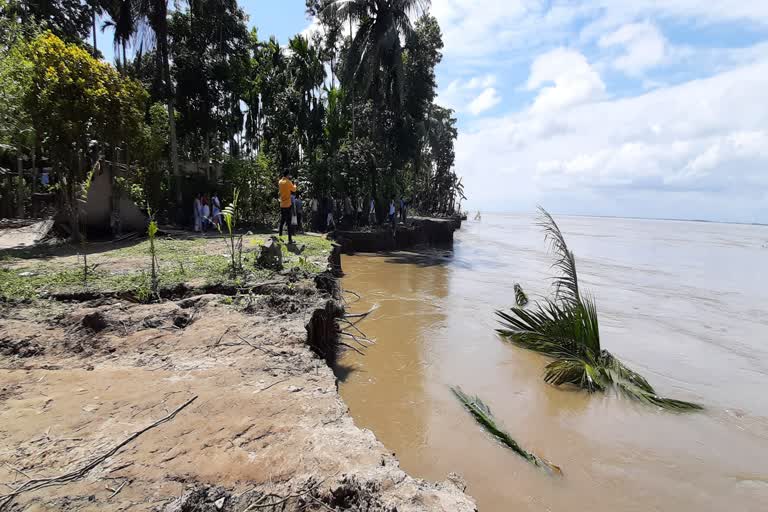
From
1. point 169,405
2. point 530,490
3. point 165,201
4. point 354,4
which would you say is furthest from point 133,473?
point 354,4

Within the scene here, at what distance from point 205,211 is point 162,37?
630cm

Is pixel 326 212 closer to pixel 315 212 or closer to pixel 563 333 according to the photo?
pixel 315 212

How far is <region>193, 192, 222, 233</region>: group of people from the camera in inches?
568

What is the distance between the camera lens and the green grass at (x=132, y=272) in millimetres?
5590

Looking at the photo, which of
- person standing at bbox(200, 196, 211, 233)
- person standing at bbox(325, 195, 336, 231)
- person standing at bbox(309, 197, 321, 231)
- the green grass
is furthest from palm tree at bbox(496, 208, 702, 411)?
person standing at bbox(309, 197, 321, 231)

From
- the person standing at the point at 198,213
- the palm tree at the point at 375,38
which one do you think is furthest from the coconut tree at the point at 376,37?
the person standing at the point at 198,213

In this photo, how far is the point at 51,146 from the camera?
9.25 meters

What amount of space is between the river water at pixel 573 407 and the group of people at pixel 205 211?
667 cm

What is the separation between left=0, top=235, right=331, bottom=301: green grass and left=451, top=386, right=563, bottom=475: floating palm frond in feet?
11.1

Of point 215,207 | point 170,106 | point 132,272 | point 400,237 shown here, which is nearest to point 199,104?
point 170,106

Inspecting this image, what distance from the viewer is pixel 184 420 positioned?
2791mm

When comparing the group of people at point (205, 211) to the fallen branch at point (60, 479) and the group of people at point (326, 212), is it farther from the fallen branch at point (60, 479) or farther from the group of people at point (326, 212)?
the fallen branch at point (60, 479)

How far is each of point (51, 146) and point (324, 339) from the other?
27.4 feet

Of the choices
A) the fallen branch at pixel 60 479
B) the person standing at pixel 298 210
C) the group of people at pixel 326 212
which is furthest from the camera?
the person standing at pixel 298 210
